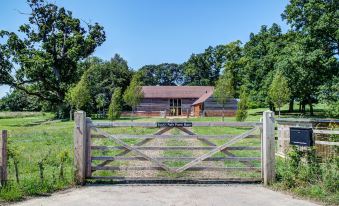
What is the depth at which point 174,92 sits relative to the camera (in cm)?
7919

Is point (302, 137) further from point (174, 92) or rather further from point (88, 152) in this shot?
point (174, 92)

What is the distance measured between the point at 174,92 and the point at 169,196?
71.5 m

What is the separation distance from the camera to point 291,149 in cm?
916

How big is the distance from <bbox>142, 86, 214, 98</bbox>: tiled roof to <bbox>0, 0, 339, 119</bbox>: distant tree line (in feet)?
23.3

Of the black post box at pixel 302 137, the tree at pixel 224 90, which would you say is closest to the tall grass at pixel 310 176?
the black post box at pixel 302 137

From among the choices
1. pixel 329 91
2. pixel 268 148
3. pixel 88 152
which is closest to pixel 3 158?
pixel 88 152

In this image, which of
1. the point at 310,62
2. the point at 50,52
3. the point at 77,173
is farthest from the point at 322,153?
the point at 50,52

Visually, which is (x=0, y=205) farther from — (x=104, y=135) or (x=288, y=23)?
(x=288, y=23)

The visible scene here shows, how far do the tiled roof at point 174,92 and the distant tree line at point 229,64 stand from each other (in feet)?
23.3

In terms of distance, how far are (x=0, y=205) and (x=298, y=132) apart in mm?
6376

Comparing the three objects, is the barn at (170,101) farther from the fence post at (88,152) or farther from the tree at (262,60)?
the fence post at (88,152)

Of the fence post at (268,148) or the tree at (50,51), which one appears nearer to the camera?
the fence post at (268,148)

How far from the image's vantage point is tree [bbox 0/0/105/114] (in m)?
51.9

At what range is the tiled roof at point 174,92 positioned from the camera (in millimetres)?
77688
